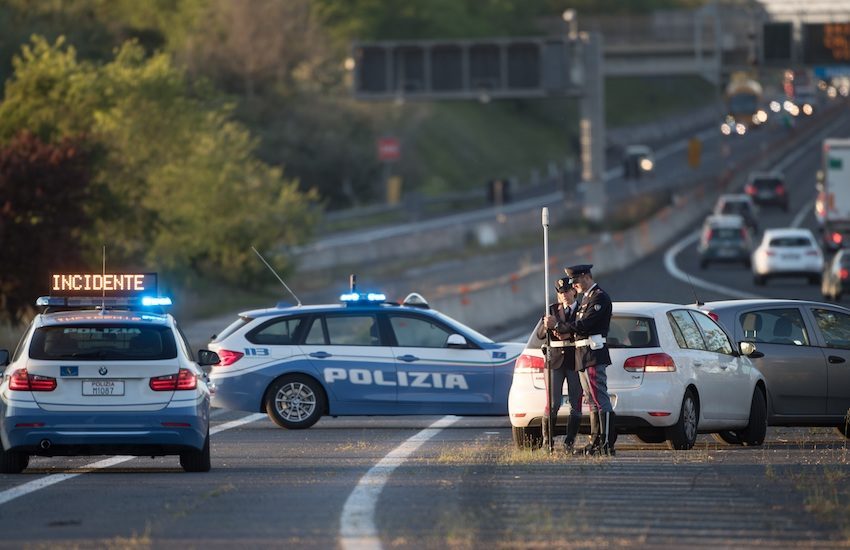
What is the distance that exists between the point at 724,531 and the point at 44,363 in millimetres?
6134

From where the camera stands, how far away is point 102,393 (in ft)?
47.4

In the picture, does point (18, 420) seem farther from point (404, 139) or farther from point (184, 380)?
point (404, 139)

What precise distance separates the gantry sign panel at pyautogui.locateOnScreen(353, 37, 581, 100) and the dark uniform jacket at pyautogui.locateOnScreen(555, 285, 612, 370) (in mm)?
60059

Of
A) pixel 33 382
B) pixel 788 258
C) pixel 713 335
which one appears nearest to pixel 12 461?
pixel 33 382

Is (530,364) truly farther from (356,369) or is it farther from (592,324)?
(356,369)

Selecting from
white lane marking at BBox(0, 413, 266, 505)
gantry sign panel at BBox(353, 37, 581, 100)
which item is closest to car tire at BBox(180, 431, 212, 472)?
white lane marking at BBox(0, 413, 266, 505)

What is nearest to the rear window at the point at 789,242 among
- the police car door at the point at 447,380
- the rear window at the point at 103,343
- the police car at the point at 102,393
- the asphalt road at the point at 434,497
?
the police car door at the point at 447,380

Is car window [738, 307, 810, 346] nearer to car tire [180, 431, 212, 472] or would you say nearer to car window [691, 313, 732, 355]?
car window [691, 313, 732, 355]

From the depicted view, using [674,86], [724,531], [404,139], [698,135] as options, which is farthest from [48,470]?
[674,86]

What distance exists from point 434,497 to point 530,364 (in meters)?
3.97

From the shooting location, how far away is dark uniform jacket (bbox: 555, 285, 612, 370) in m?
15.3

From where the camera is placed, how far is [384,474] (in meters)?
14.3

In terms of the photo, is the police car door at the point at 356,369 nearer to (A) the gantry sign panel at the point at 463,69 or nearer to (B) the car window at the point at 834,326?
(B) the car window at the point at 834,326

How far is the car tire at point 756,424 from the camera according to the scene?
17.0 meters
